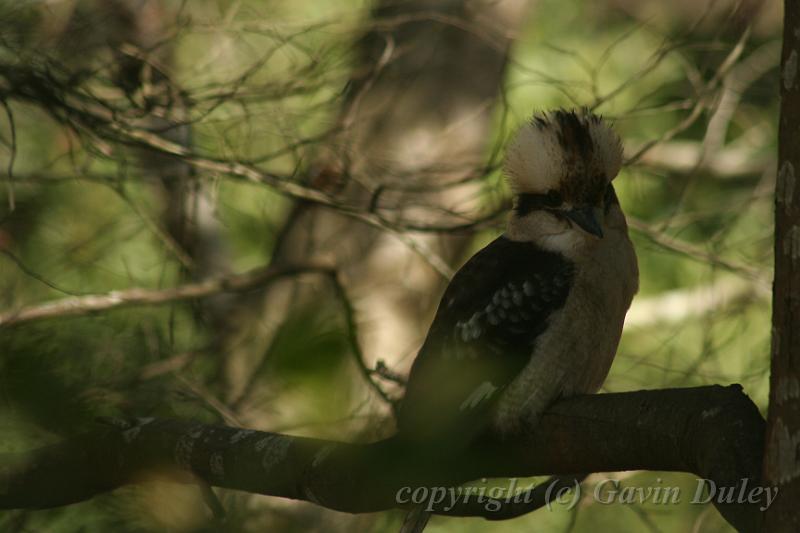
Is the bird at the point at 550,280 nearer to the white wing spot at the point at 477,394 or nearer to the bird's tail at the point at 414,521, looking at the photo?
the bird's tail at the point at 414,521

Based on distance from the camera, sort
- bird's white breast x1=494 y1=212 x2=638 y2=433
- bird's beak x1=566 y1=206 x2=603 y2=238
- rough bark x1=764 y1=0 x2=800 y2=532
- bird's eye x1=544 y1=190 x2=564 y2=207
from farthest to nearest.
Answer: bird's eye x1=544 y1=190 x2=564 y2=207
bird's beak x1=566 y1=206 x2=603 y2=238
bird's white breast x1=494 y1=212 x2=638 y2=433
rough bark x1=764 y1=0 x2=800 y2=532

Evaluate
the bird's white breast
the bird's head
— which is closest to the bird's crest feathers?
the bird's head

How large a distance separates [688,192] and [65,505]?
3898 millimetres

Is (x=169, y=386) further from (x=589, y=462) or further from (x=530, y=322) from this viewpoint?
(x=530, y=322)

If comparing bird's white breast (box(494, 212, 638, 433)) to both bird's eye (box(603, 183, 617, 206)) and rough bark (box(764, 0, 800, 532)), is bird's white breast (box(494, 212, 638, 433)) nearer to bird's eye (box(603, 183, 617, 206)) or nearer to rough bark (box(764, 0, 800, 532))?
bird's eye (box(603, 183, 617, 206))

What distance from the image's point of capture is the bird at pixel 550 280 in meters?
2.39

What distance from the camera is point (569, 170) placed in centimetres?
262

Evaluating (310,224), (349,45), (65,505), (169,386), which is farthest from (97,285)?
(65,505)

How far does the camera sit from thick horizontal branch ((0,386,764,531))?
1163mm

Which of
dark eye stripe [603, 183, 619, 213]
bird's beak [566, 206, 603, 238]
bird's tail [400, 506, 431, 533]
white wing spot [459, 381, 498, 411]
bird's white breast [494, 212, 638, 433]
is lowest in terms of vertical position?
white wing spot [459, 381, 498, 411]

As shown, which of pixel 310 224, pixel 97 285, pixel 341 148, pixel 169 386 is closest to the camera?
pixel 169 386

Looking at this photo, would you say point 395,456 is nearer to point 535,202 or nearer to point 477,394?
point 477,394

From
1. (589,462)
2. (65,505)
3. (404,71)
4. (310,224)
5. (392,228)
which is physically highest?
(404,71)

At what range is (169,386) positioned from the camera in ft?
5.63
